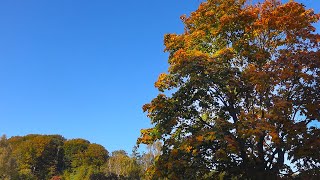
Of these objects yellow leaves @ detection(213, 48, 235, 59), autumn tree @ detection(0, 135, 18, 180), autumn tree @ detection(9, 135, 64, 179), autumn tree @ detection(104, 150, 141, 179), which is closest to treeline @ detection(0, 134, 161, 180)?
autumn tree @ detection(9, 135, 64, 179)

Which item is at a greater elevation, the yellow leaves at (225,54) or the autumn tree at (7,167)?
the autumn tree at (7,167)

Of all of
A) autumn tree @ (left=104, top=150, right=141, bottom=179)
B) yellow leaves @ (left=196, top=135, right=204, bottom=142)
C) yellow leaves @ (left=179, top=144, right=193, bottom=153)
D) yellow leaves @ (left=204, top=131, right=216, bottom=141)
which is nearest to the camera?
yellow leaves @ (left=204, top=131, right=216, bottom=141)

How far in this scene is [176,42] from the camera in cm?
1864

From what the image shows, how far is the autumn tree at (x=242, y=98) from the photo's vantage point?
13945mm

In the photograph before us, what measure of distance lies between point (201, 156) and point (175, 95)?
9.78 ft

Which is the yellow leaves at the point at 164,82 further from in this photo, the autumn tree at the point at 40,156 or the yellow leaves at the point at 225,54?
the autumn tree at the point at 40,156

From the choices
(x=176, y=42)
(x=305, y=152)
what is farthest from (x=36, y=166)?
(x=305, y=152)

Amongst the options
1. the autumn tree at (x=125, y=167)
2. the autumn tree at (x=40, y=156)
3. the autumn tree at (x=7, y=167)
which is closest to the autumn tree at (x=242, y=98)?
the autumn tree at (x=125, y=167)

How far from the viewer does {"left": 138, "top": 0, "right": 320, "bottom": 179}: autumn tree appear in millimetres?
13945

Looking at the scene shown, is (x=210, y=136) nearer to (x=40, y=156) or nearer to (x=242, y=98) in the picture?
(x=242, y=98)

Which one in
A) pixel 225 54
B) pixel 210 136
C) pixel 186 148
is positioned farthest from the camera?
pixel 225 54

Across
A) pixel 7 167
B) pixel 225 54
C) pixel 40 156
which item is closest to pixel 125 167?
pixel 7 167

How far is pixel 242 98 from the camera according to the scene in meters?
16.3

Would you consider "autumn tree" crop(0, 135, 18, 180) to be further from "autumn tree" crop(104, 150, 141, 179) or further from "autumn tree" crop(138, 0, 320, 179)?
"autumn tree" crop(138, 0, 320, 179)
